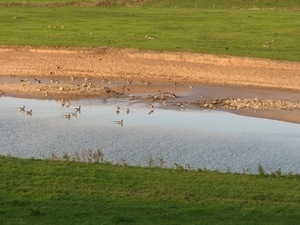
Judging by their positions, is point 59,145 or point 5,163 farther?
point 59,145

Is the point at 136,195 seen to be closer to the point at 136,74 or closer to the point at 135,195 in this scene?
the point at 135,195

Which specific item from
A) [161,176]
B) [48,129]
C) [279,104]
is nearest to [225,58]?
[279,104]

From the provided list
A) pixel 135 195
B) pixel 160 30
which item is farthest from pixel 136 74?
pixel 135 195

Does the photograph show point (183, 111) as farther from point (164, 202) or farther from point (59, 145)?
point (164, 202)

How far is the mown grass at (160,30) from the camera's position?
30.3 metres

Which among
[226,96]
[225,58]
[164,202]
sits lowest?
[164,202]

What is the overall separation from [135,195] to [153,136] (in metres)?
7.44

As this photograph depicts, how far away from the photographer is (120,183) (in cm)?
1076

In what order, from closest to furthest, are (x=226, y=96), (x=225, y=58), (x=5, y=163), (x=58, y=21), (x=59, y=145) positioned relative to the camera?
(x=5, y=163)
(x=59, y=145)
(x=226, y=96)
(x=225, y=58)
(x=58, y=21)

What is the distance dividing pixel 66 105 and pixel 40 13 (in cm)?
2283

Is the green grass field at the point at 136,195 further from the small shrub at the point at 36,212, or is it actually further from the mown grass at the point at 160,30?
the mown grass at the point at 160,30

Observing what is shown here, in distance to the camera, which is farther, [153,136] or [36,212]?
[153,136]

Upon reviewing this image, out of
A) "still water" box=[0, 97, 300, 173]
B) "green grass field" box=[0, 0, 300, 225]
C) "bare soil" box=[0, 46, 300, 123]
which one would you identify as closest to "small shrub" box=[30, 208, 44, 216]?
"green grass field" box=[0, 0, 300, 225]

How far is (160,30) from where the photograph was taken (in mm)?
35625
